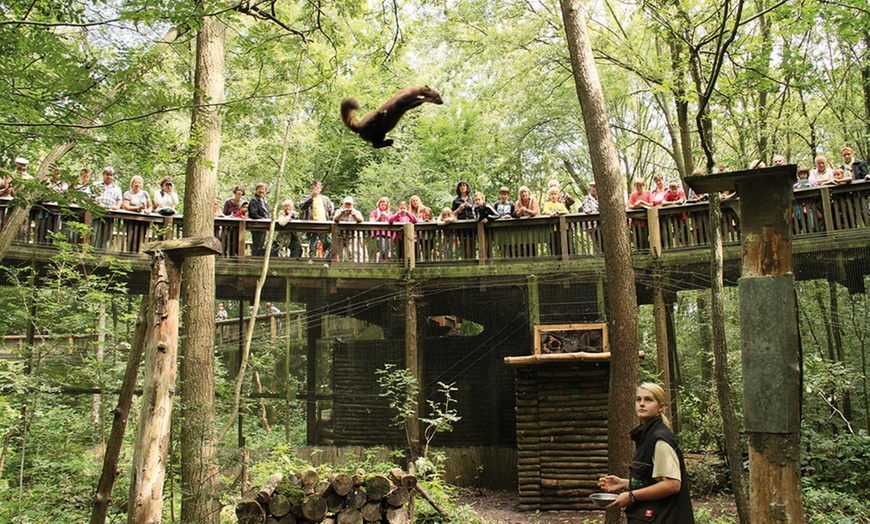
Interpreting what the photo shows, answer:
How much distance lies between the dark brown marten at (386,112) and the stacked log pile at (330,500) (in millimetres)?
4183

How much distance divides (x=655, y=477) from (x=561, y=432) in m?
7.75

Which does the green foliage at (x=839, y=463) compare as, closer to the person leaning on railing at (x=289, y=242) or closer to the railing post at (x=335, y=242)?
the railing post at (x=335, y=242)

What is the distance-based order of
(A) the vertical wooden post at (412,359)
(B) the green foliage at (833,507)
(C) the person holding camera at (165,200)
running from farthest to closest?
(C) the person holding camera at (165,200)
(A) the vertical wooden post at (412,359)
(B) the green foliage at (833,507)

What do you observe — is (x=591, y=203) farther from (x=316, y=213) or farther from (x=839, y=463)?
(x=839, y=463)

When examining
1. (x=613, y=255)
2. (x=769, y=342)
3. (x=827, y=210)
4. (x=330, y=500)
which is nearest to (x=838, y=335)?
(x=827, y=210)

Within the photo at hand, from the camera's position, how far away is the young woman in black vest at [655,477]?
12.9 feet

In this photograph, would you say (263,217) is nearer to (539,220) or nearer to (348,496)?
(539,220)

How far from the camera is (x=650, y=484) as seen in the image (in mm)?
4074

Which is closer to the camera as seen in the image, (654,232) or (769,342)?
(769,342)

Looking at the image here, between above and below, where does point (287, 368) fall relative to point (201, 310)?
below

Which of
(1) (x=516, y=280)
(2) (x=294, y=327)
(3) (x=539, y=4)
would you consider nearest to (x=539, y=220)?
(1) (x=516, y=280)

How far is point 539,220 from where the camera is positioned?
498 inches

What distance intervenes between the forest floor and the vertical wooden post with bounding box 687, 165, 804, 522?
630cm

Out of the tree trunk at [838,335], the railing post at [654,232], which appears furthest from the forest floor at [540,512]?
the railing post at [654,232]
